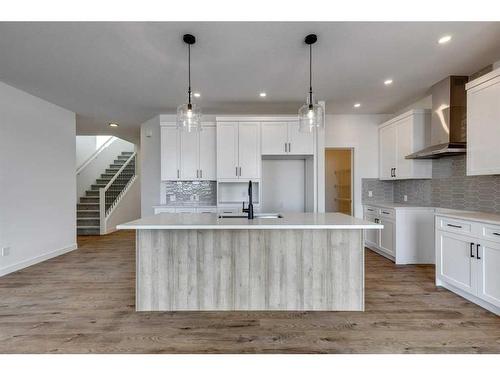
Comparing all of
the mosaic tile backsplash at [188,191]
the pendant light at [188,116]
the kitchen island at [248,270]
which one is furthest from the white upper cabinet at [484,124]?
the mosaic tile backsplash at [188,191]

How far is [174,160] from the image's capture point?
481 centimetres

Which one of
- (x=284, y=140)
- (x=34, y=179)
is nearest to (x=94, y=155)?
(x=34, y=179)

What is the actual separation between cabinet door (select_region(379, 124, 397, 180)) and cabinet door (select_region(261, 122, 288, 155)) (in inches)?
76.3

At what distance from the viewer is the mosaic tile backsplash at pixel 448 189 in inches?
126

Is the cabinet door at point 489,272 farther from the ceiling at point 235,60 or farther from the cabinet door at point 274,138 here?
the cabinet door at point 274,138

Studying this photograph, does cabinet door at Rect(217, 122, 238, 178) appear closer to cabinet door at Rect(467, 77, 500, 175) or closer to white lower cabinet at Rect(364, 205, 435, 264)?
white lower cabinet at Rect(364, 205, 435, 264)

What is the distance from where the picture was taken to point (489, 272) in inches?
96.7

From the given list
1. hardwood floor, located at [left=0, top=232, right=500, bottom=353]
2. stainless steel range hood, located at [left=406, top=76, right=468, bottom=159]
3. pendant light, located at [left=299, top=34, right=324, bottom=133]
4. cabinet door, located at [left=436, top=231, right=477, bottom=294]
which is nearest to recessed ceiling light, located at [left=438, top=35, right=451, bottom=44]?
stainless steel range hood, located at [left=406, top=76, right=468, bottom=159]

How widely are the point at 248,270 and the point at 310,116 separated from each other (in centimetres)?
166

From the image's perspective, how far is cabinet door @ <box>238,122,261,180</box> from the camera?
15.0ft

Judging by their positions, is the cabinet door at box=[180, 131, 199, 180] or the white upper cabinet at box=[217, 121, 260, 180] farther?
the cabinet door at box=[180, 131, 199, 180]

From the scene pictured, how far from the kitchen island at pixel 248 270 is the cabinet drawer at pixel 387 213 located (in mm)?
1996

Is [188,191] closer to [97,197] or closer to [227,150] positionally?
[227,150]

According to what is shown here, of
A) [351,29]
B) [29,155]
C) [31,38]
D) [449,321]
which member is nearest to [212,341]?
[449,321]
